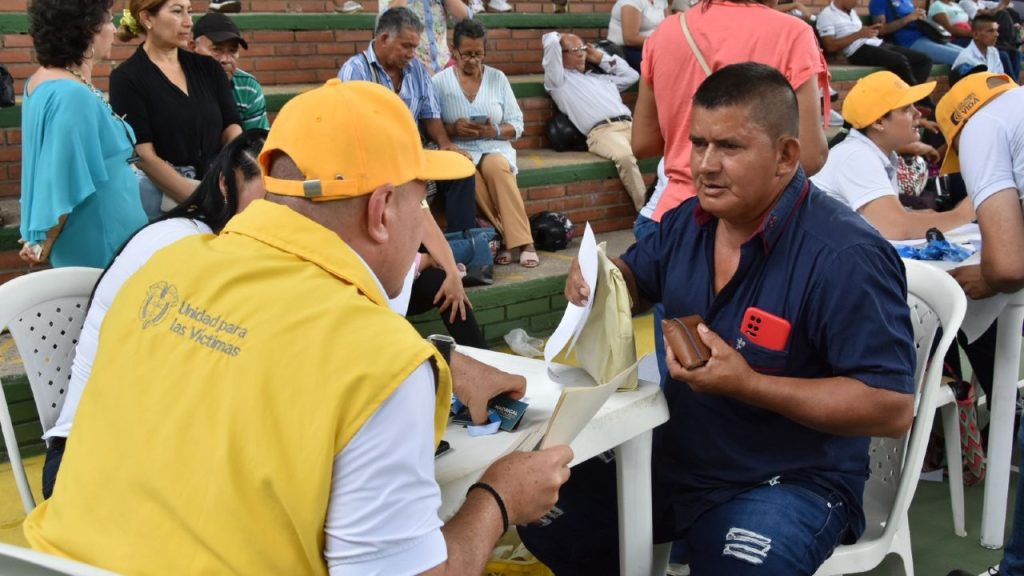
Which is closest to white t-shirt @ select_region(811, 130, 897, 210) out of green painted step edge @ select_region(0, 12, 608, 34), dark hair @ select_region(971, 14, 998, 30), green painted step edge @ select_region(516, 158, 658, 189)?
green painted step edge @ select_region(516, 158, 658, 189)

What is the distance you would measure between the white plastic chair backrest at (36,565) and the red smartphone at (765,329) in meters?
1.41

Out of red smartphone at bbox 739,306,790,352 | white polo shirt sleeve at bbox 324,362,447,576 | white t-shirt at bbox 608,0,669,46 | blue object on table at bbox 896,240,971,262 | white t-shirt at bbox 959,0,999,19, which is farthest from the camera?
white t-shirt at bbox 959,0,999,19

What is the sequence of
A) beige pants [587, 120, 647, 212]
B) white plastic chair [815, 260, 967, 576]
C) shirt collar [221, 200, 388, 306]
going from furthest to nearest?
beige pants [587, 120, 647, 212] → white plastic chair [815, 260, 967, 576] → shirt collar [221, 200, 388, 306]

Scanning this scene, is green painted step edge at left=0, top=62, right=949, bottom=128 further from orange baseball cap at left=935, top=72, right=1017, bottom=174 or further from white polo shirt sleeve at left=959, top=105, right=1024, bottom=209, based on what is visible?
white polo shirt sleeve at left=959, top=105, right=1024, bottom=209

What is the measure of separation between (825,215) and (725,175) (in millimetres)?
239

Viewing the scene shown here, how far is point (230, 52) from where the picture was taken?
511 centimetres

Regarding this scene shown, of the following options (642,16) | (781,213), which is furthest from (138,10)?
(642,16)

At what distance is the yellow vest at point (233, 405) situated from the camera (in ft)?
4.32

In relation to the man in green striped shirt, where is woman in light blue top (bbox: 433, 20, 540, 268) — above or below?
below

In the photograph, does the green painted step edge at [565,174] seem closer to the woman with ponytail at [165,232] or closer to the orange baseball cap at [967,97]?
the orange baseball cap at [967,97]

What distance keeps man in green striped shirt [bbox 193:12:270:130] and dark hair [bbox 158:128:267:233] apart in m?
2.59

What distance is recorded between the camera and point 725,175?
7.55 ft

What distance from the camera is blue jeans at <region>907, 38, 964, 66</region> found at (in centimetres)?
1091

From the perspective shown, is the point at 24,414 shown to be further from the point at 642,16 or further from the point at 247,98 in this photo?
the point at 642,16
